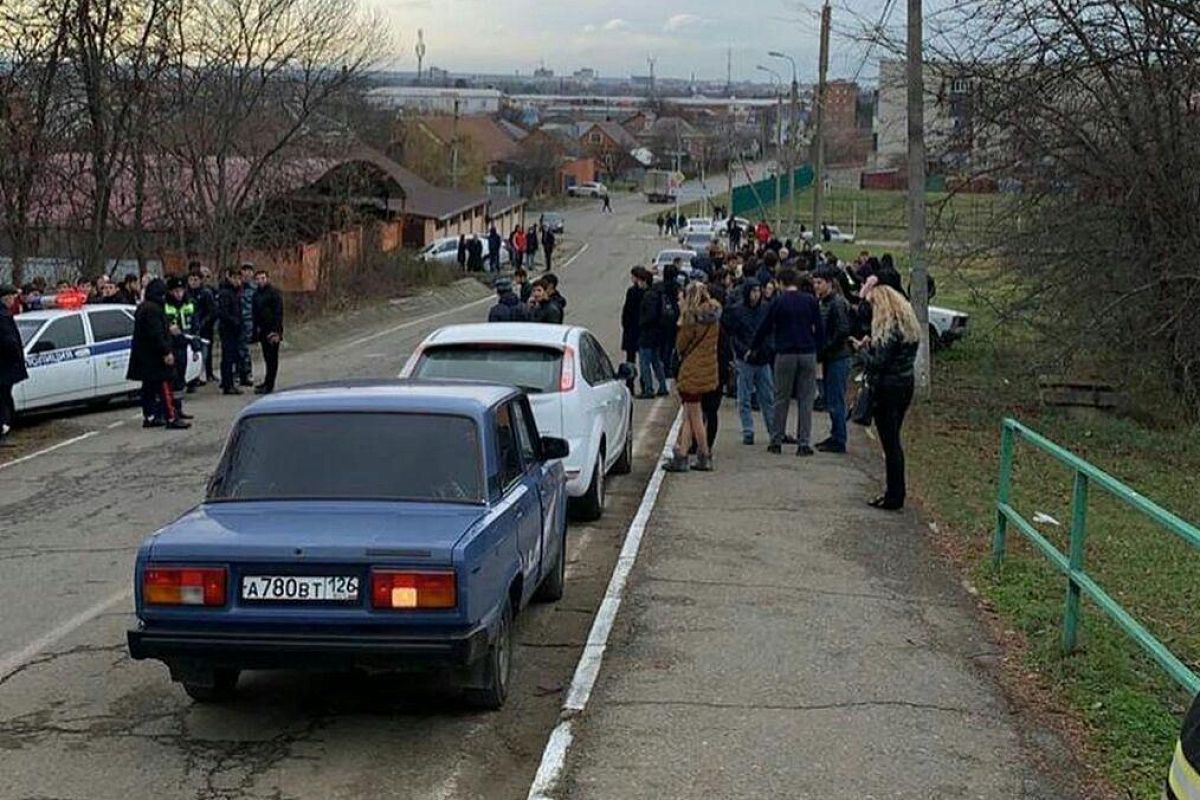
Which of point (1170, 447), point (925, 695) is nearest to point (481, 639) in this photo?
point (925, 695)

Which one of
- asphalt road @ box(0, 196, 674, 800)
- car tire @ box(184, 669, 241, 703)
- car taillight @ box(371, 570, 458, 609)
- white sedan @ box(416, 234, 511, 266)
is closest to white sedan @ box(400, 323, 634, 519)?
asphalt road @ box(0, 196, 674, 800)

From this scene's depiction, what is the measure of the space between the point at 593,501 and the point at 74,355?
10.5 metres

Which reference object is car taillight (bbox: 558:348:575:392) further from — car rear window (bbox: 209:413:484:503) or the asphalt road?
car rear window (bbox: 209:413:484:503)

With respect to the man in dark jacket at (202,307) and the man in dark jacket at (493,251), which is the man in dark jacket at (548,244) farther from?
the man in dark jacket at (202,307)

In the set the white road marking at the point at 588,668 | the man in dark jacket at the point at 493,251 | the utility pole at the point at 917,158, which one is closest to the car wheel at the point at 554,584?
the white road marking at the point at 588,668

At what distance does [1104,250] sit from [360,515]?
55.4ft

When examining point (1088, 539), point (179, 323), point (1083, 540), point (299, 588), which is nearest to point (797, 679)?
point (1083, 540)

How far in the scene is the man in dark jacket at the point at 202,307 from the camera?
22.2 metres

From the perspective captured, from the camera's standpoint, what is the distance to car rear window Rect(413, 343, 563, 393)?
11.6 m

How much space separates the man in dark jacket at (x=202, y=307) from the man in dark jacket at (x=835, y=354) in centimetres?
1003

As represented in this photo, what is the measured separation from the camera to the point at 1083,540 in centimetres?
817

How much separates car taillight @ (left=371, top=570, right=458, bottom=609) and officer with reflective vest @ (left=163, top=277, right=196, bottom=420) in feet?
44.0

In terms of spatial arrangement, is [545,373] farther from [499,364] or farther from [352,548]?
[352,548]

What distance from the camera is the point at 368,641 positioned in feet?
21.2
